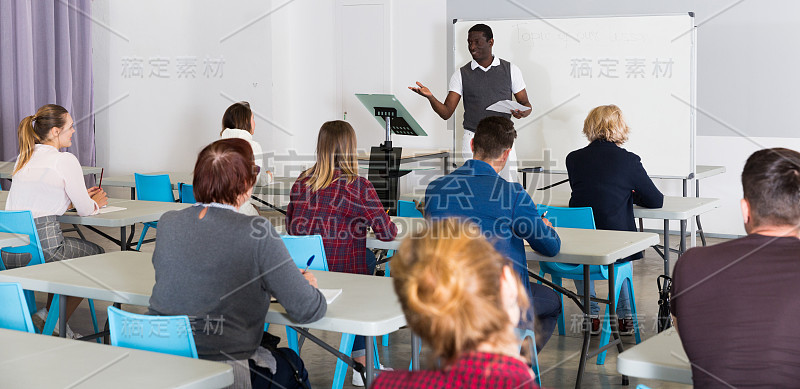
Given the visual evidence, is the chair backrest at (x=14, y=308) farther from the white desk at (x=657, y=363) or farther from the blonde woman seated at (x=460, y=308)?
the white desk at (x=657, y=363)

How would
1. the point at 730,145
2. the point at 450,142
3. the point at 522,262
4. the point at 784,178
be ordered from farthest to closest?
the point at 450,142 < the point at 730,145 < the point at 522,262 < the point at 784,178

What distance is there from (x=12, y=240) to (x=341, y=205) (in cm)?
136

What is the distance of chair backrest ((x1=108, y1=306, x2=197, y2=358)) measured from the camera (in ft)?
A: 6.58

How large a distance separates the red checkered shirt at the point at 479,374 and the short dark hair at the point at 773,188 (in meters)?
0.85

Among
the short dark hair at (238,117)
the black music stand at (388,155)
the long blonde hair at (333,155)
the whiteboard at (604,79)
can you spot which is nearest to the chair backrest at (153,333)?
the long blonde hair at (333,155)

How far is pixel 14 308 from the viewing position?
228 centimetres

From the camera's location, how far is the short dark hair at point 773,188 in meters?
1.79

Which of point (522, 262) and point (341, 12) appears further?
point (341, 12)

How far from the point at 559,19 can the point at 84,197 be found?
14.0 ft

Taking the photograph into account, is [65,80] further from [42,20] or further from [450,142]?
[450,142]

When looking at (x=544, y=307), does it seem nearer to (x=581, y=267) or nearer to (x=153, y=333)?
(x=581, y=267)

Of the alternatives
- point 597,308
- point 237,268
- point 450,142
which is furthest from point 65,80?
point 237,268

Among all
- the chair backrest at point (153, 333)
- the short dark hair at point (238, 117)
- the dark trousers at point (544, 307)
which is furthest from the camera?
the short dark hair at point (238, 117)

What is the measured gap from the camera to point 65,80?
7.95 m
